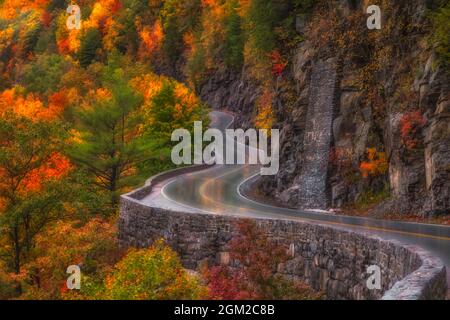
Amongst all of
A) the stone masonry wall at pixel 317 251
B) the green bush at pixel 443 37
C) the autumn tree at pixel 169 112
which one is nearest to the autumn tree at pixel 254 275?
the stone masonry wall at pixel 317 251

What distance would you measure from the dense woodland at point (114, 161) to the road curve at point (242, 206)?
2.89m

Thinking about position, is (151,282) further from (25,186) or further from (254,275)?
(25,186)

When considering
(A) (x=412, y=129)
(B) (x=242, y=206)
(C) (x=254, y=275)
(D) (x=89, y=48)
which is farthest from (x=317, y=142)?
(D) (x=89, y=48)

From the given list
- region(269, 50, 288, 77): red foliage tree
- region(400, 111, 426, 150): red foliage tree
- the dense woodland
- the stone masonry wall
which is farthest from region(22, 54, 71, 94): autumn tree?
the stone masonry wall

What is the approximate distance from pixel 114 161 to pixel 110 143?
127 cm

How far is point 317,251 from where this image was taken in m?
16.9

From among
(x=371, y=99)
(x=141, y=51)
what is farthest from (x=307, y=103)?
(x=141, y=51)

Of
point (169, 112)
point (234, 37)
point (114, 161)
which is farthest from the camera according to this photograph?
point (234, 37)

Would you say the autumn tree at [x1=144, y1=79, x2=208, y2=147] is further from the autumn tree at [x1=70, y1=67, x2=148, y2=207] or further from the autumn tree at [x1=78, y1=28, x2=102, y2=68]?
the autumn tree at [x1=78, y1=28, x2=102, y2=68]

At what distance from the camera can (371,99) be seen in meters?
31.9

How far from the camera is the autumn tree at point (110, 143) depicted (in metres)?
37.9

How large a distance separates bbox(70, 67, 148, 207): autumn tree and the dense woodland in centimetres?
7

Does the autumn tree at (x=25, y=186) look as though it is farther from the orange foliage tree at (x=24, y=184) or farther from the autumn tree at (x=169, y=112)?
the autumn tree at (x=169, y=112)

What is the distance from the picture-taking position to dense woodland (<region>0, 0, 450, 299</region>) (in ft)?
50.1
